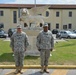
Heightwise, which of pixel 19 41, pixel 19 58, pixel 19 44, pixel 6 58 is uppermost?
pixel 19 41

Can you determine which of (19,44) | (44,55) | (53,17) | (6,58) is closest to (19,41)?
(19,44)

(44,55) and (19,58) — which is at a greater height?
(44,55)

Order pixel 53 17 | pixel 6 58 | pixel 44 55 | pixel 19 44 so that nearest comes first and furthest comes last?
1. pixel 19 44
2. pixel 44 55
3. pixel 6 58
4. pixel 53 17

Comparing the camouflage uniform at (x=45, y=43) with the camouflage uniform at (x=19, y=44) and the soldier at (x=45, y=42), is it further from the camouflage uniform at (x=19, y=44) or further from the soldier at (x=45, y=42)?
the camouflage uniform at (x=19, y=44)

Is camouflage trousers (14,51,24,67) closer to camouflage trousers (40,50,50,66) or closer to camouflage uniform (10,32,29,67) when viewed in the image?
camouflage uniform (10,32,29,67)

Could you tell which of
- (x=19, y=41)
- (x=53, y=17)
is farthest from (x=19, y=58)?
(x=53, y=17)

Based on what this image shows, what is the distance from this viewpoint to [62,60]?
12523mm

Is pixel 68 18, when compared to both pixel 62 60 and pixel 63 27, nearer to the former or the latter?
pixel 63 27

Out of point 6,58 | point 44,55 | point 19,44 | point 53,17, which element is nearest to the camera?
point 19,44

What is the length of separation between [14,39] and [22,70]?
1471 millimetres

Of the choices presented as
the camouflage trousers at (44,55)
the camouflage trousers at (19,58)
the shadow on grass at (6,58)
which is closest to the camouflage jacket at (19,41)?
the camouflage trousers at (19,58)

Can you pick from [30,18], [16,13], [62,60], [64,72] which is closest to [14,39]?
[64,72]

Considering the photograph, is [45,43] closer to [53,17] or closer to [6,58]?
[6,58]

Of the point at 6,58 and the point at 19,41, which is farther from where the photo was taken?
the point at 6,58
